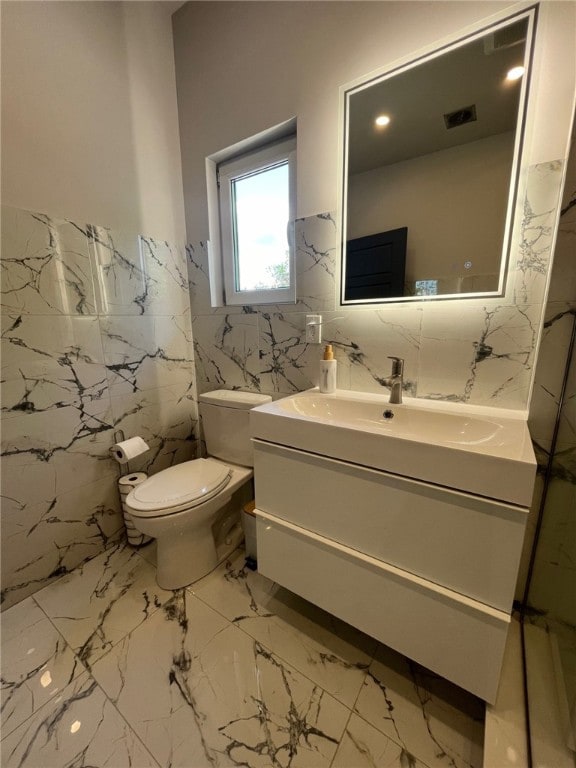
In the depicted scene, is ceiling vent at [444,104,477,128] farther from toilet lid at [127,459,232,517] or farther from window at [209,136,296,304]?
toilet lid at [127,459,232,517]

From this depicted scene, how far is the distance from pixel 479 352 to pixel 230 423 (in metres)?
1.09

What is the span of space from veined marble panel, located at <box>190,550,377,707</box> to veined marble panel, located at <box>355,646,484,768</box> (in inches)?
2.3

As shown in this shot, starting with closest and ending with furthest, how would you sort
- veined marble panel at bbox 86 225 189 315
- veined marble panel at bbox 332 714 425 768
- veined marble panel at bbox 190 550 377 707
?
1. veined marble panel at bbox 332 714 425 768
2. veined marble panel at bbox 190 550 377 707
3. veined marble panel at bbox 86 225 189 315

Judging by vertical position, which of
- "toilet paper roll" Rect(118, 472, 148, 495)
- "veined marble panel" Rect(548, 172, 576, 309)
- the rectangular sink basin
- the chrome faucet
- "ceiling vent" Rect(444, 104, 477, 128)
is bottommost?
"toilet paper roll" Rect(118, 472, 148, 495)

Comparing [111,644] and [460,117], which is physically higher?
[460,117]

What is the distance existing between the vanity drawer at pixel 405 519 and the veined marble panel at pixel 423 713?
0.47m

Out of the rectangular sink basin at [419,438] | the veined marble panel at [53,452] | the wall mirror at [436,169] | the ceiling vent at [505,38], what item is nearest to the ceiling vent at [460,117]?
the wall mirror at [436,169]

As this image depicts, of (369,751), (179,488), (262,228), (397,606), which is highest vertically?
(262,228)

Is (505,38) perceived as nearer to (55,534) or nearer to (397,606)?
(397,606)

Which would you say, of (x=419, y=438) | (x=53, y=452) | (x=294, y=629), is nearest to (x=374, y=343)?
(x=419, y=438)

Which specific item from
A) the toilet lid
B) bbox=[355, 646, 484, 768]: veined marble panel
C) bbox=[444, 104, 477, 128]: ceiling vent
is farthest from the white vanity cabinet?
bbox=[444, 104, 477, 128]: ceiling vent

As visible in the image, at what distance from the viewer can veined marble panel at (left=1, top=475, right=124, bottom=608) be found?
1229 millimetres

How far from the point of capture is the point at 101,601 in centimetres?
127

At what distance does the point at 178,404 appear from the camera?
1.80m
